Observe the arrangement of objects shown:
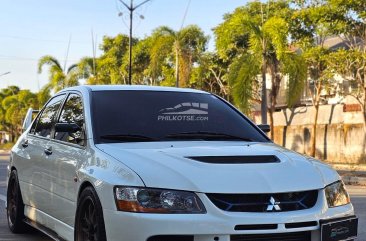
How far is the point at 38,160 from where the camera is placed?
236 inches

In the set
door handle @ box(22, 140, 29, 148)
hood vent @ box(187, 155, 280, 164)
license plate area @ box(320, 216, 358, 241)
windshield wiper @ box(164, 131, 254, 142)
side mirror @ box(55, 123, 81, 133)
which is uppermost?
side mirror @ box(55, 123, 81, 133)

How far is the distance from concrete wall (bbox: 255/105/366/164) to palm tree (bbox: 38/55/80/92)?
14.6 m

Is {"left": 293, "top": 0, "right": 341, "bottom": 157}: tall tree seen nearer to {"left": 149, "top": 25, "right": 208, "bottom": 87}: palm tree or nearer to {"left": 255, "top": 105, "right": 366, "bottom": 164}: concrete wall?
{"left": 255, "top": 105, "right": 366, "bottom": 164}: concrete wall

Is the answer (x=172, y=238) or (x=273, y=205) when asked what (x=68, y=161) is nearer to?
(x=172, y=238)

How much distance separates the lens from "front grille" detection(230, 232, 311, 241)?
381 centimetres

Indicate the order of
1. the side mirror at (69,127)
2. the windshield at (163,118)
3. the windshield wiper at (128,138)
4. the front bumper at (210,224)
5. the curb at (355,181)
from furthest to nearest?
the curb at (355,181) → the side mirror at (69,127) → the windshield at (163,118) → the windshield wiper at (128,138) → the front bumper at (210,224)

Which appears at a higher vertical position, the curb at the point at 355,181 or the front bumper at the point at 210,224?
the front bumper at the point at 210,224

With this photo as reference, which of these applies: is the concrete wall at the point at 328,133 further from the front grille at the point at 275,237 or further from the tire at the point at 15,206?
the front grille at the point at 275,237

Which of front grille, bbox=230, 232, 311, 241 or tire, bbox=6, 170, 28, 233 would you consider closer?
front grille, bbox=230, 232, 311, 241

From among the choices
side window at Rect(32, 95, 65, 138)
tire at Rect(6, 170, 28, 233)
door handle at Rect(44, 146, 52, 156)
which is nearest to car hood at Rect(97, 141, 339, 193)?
door handle at Rect(44, 146, 52, 156)

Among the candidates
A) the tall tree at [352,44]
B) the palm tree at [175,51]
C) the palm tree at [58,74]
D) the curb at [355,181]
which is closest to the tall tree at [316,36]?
the tall tree at [352,44]

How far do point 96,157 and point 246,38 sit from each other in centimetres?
2715

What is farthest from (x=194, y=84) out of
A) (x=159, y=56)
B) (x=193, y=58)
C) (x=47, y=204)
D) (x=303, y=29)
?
(x=47, y=204)

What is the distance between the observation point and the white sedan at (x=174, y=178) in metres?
3.85
